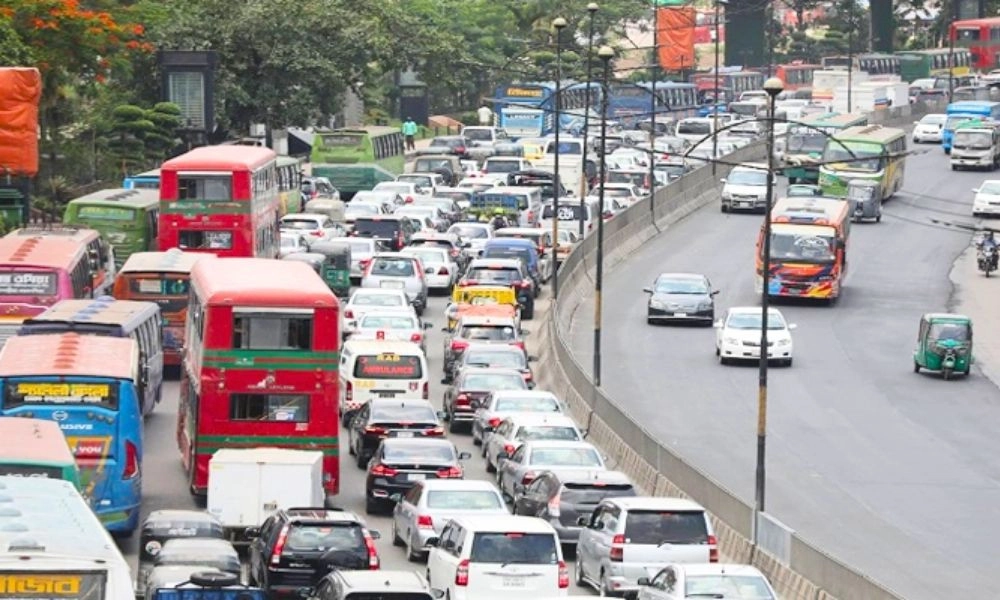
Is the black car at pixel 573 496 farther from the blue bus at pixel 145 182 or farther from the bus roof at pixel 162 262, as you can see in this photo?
the blue bus at pixel 145 182

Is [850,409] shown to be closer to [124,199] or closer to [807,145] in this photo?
[124,199]

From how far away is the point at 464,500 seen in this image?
37.2 meters

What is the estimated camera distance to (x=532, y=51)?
148m

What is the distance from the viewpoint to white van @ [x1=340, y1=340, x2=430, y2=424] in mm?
49625

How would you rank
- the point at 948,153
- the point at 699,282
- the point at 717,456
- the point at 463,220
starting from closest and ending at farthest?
the point at 717,456 < the point at 699,282 < the point at 463,220 < the point at 948,153

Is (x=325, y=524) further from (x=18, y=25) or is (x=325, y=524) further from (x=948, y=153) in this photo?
(x=948, y=153)

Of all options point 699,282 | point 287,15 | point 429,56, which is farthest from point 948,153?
point 699,282

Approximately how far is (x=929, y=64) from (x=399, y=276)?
10649cm

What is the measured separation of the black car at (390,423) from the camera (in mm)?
45188

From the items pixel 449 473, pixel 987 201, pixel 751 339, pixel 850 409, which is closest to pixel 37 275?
pixel 449 473

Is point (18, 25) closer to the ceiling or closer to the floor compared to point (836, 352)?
closer to the ceiling

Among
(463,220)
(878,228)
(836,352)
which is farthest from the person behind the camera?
(878,228)

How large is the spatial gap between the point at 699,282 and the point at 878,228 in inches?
900

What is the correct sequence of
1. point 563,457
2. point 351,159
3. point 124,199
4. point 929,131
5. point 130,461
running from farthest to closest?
point 929,131
point 351,159
point 124,199
point 563,457
point 130,461
